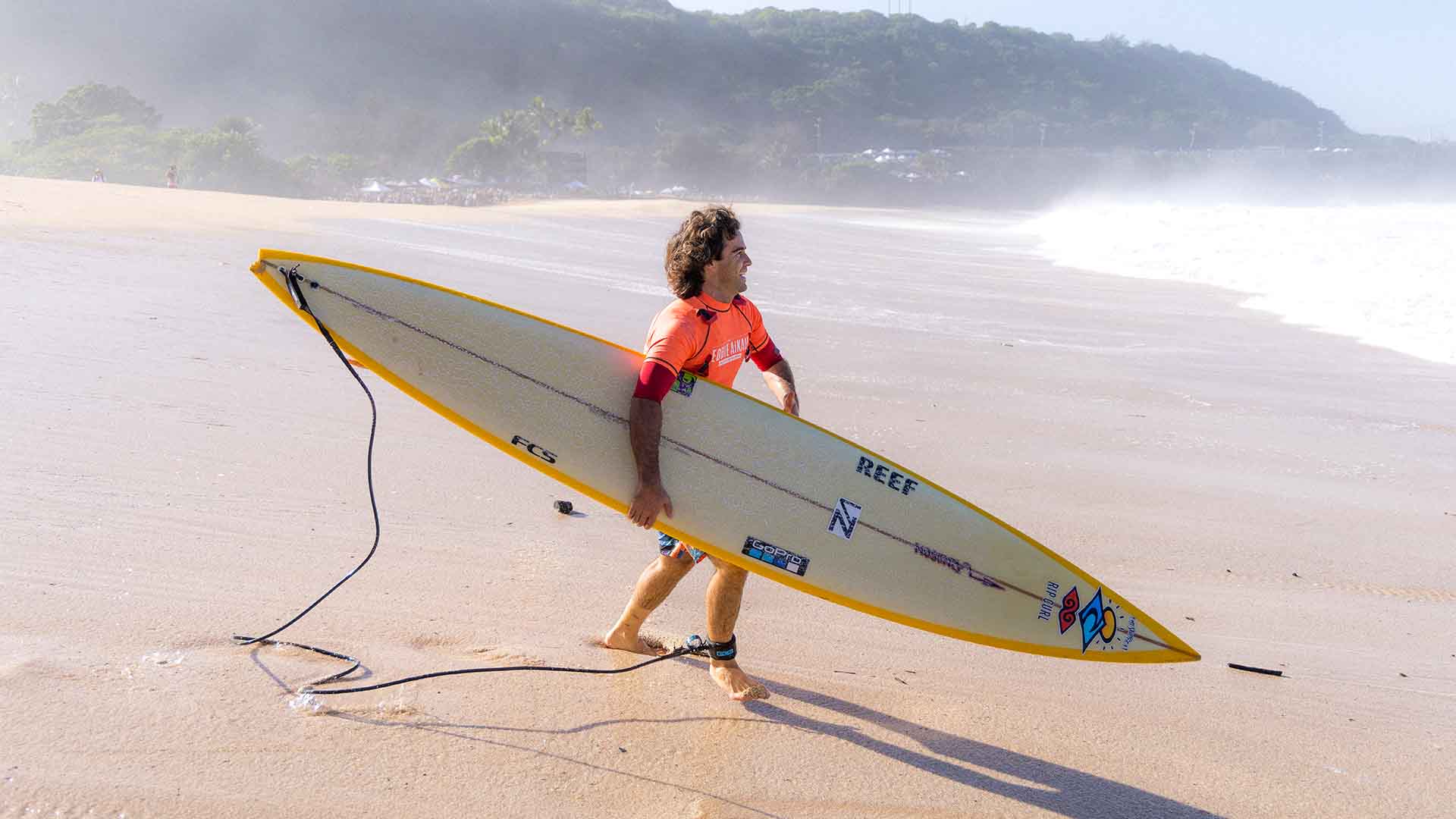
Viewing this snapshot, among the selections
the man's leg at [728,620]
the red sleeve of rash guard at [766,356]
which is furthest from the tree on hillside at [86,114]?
the man's leg at [728,620]

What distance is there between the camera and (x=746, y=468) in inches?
127

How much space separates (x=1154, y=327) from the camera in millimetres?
10602

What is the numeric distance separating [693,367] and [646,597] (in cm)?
70

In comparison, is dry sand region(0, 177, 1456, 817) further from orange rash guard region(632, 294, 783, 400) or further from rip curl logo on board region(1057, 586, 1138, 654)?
orange rash guard region(632, 294, 783, 400)

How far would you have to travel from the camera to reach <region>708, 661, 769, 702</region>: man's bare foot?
3094 millimetres

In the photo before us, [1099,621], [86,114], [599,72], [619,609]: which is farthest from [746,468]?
[599,72]

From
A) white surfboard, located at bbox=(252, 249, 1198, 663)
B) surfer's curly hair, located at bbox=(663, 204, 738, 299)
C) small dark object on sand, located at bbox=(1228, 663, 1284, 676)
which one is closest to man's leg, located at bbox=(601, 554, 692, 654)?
white surfboard, located at bbox=(252, 249, 1198, 663)

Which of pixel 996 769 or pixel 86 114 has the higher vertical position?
pixel 86 114

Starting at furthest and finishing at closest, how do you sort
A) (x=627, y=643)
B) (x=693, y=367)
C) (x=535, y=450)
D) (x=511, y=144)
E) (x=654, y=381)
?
(x=511, y=144) < (x=627, y=643) < (x=535, y=450) < (x=693, y=367) < (x=654, y=381)

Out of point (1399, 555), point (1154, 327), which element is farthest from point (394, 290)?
point (1154, 327)

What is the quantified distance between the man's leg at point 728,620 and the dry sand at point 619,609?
67mm

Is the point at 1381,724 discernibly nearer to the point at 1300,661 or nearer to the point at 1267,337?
the point at 1300,661

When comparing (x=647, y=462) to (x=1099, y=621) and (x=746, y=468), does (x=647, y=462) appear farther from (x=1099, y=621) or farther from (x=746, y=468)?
(x=1099, y=621)

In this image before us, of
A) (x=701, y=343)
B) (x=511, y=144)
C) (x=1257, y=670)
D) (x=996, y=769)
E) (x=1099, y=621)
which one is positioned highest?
(x=511, y=144)
